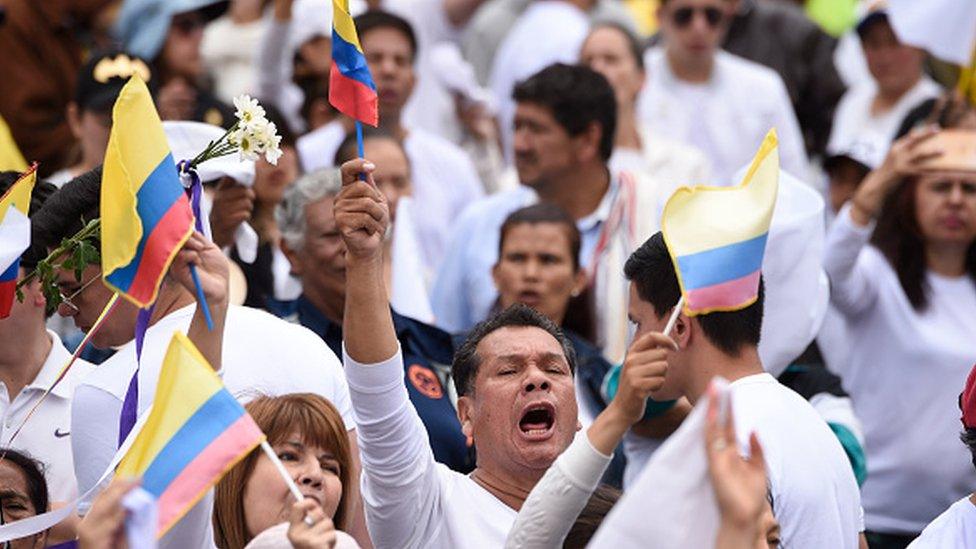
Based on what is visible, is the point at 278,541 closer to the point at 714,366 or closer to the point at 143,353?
the point at 143,353

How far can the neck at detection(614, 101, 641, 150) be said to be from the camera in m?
10.6

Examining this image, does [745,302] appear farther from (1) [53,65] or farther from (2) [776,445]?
(1) [53,65]

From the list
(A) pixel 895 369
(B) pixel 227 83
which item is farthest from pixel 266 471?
(B) pixel 227 83

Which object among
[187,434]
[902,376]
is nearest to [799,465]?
[187,434]

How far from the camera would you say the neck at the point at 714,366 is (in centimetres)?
607

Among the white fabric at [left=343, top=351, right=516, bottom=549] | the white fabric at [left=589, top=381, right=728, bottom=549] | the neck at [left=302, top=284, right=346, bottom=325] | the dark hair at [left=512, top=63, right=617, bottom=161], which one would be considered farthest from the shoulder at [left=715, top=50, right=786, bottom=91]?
the white fabric at [left=589, top=381, right=728, bottom=549]

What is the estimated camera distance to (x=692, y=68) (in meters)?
11.3

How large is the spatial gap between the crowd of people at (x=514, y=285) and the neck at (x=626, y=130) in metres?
0.02

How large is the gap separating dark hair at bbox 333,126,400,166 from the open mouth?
3102mm

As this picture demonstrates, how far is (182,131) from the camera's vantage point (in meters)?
7.48

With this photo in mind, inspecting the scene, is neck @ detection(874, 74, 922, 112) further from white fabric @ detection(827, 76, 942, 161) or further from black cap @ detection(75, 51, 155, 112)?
black cap @ detection(75, 51, 155, 112)

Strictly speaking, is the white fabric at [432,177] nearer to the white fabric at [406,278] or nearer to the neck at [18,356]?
the white fabric at [406,278]

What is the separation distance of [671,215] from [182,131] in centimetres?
252

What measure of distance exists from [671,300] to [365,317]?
39.4 inches
